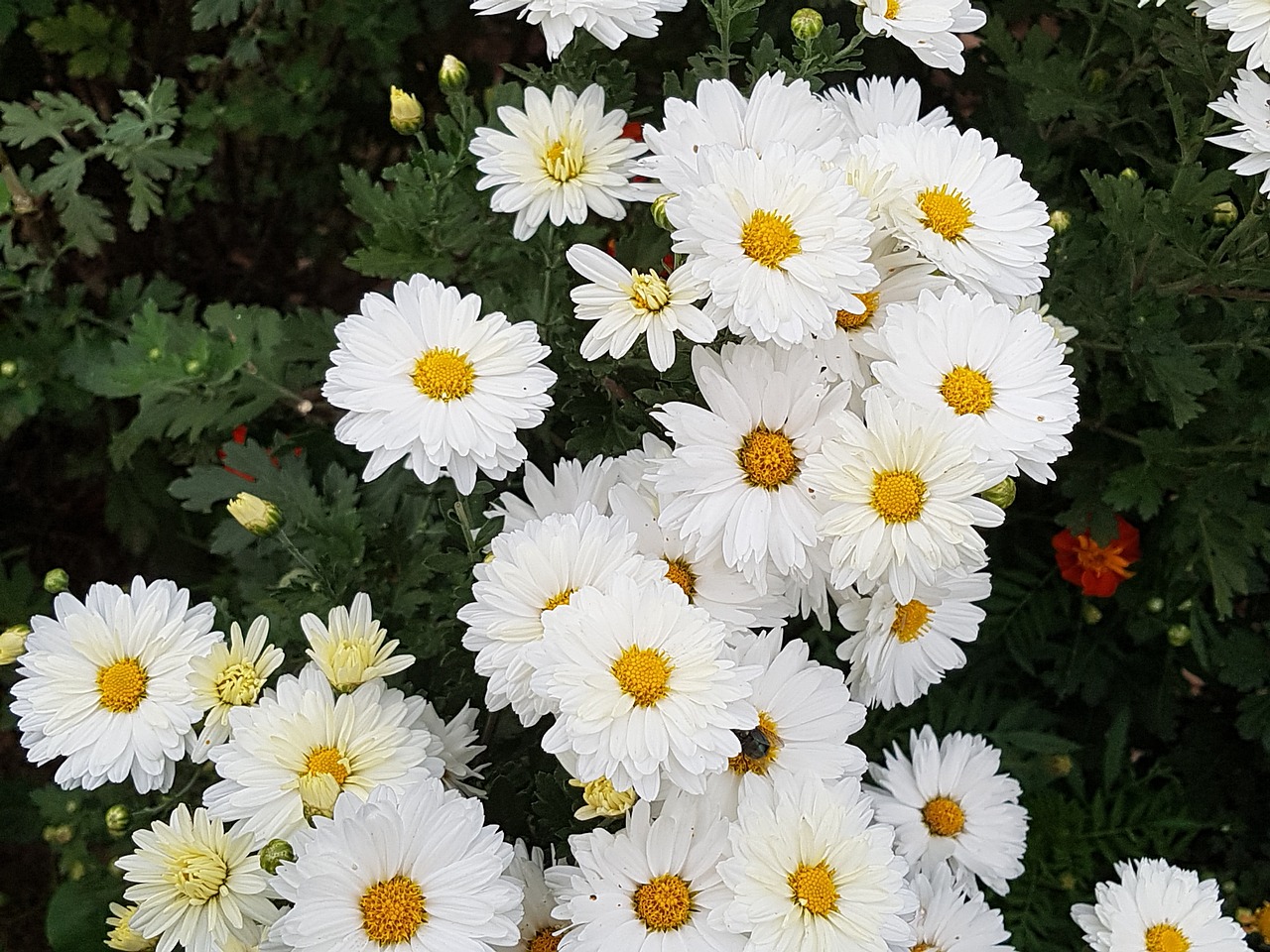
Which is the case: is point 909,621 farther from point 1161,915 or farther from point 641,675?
point 1161,915

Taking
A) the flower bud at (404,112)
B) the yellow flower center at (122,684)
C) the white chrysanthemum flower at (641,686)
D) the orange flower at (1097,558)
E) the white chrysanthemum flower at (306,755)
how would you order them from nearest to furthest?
the white chrysanthemum flower at (641,686), the white chrysanthemum flower at (306,755), the yellow flower center at (122,684), the flower bud at (404,112), the orange flower at (1097,558)

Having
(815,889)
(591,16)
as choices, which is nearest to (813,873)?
(815,889)

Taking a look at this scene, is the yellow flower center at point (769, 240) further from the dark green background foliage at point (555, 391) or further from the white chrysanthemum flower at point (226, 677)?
the white chrysanthemum flower at point (226, 677)

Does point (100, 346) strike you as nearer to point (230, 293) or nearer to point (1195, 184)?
point (230, 293)

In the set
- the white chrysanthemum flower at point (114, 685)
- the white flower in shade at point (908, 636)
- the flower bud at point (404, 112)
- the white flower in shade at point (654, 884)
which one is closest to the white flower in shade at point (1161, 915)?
the white flower in shade at point (908, 636)

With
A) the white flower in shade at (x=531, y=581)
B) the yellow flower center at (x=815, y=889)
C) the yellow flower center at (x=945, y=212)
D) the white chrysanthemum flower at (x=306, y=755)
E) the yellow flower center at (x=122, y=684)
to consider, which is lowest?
the yellow flower center at (x=815, y=889)

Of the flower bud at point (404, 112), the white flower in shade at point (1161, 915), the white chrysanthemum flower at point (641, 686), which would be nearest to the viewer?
the white chrysanthemum flower at point (641, 686)

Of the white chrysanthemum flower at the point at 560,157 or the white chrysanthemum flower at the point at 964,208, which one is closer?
the white chrysanthemum flower at the point at 964,208

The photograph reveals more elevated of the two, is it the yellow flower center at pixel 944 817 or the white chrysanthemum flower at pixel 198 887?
the yellow flower center at pixel 944 817
